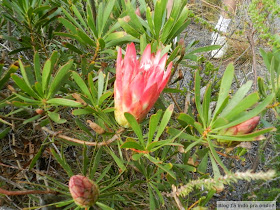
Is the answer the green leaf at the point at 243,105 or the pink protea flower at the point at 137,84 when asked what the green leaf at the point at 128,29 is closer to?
the pink protea flower at the point at 137,84

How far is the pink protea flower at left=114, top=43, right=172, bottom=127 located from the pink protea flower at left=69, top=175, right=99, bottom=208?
0.18m

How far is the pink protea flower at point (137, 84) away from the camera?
57 cm

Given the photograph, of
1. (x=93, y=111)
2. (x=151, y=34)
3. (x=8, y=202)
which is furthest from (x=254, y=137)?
(x=8, y=202)

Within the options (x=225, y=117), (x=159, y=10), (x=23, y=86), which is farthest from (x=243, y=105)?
(x=23, y=86)

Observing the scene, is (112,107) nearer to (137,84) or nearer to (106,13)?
(137,84)

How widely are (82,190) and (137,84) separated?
11.6 inches

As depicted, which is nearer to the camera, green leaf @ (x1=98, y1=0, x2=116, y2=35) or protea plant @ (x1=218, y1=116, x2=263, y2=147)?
protea plant @ (x1=218, y1=116, x2=263, y2=147)

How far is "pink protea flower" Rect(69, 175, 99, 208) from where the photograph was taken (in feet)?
2.19

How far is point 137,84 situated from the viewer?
0.57m

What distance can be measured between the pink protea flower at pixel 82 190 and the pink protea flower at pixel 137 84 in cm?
18

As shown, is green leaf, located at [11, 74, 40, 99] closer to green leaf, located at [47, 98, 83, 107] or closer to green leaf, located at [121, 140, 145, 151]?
green leaf, located at [47, 98, 83, 107]

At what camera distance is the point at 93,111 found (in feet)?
2.17

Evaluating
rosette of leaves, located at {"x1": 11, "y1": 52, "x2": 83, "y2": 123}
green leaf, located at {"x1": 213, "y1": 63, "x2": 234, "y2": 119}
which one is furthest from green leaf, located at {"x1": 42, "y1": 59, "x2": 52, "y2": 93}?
green leaf, located at {"x1": 213, "y1": 63, "x2": 234, "y2": 119}

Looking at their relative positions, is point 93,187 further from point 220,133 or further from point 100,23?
point 100,23
